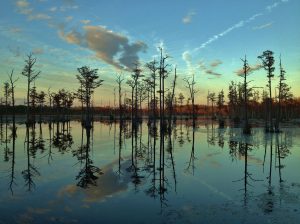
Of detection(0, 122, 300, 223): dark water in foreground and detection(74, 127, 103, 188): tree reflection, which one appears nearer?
detection(0, 122, 300, 223): dark water in foreground

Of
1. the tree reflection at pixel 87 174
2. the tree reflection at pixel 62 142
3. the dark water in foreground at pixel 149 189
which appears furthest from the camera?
the tree reflection at pixel 62 142

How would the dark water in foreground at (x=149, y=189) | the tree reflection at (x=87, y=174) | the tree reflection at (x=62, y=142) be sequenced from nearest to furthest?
the dark water in foreground at (x=149, y=189), the tree reflection at (x=87, y=174), the tree reflection at (x=62, y=142)

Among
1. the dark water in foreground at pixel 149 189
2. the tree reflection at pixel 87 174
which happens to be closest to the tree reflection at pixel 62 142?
the dark water in foreground at pixel 149 189

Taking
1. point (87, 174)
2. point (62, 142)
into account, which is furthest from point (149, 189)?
point (62, 142)

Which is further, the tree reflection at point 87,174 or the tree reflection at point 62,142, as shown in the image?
the tree reflection at point 62,142

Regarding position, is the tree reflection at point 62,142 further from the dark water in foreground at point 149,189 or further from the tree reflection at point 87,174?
the tree reflection at point 87,174

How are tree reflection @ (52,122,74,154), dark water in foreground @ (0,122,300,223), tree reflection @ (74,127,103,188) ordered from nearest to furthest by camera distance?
dark water in foreground @ (0,122,300,223), tree reflection @ (74,127,103,188), tree reflection @ (52,122,74,154)

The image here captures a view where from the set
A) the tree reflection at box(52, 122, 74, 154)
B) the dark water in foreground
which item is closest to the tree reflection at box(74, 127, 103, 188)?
the dark water in foreground

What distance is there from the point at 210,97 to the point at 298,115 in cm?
3452

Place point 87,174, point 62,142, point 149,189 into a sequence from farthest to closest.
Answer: point 62,142 < point 87,174 < point 149,189

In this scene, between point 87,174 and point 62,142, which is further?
point 62,142

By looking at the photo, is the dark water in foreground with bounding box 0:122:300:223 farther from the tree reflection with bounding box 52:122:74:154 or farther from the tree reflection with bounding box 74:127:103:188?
the tree reflection with bounding box 52:122:74:154

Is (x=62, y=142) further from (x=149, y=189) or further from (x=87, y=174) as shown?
(x=149, y=189)

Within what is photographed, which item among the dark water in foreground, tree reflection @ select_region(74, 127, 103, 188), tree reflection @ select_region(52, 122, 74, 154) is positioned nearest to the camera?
the dark water in foreground
